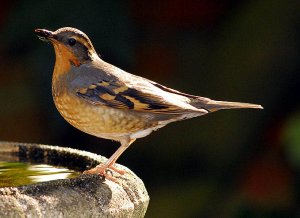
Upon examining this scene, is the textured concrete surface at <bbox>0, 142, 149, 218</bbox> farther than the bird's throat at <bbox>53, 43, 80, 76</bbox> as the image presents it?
No

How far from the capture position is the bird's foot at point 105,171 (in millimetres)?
3759

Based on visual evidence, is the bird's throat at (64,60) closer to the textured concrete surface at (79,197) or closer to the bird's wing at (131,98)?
the bird's wing at (131,98)

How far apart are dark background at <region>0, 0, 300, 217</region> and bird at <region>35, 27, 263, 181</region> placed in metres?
1.81

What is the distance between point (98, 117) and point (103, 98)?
0.09m

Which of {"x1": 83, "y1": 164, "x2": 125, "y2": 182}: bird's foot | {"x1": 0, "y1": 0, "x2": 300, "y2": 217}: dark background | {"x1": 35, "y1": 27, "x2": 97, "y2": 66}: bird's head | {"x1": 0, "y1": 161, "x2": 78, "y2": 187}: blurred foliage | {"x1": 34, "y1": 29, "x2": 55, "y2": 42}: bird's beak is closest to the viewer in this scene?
{"x1": 83, "y1": 164, "x2": 125, "y2": 182}: bird's foot

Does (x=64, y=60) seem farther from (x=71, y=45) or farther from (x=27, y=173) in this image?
(x=27, y=173)

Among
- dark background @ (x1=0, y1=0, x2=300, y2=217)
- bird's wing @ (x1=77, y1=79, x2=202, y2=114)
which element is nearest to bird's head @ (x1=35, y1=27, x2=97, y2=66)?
bird's wing @ (x1=77, y1=79, x2=202, y2=114)

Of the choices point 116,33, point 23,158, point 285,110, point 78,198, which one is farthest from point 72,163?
point 285,110

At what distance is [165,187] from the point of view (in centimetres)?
671

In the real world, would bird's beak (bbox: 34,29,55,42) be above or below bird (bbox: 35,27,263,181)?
above

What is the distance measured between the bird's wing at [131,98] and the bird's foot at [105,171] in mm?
350

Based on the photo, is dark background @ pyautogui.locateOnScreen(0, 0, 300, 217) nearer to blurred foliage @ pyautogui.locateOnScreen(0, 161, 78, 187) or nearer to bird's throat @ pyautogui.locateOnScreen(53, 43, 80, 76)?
bird's throat @ pyautogui.locateOnScreen(53, 43, 80, 76)

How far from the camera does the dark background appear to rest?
6.28 meters

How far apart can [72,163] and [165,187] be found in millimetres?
2603
